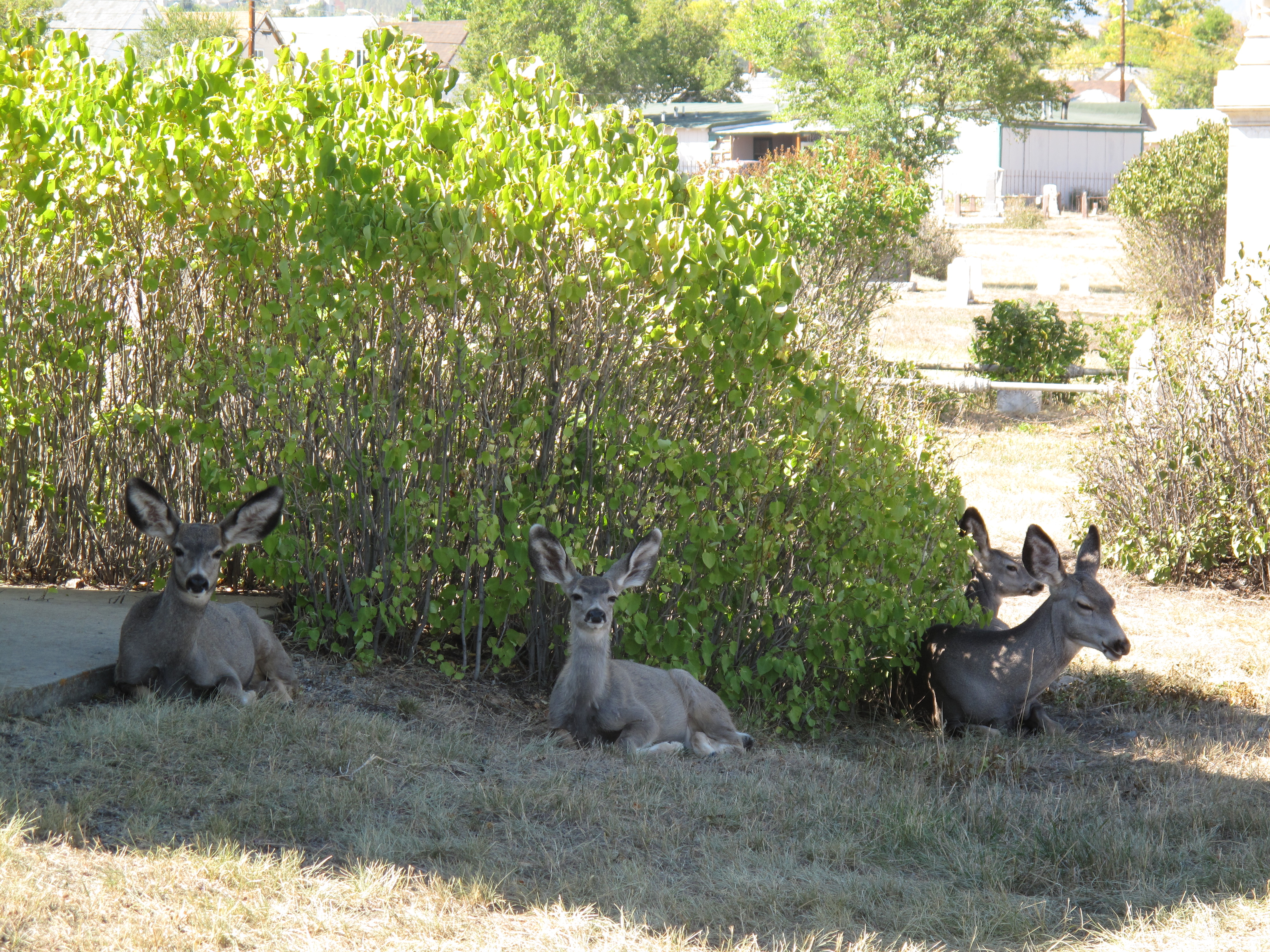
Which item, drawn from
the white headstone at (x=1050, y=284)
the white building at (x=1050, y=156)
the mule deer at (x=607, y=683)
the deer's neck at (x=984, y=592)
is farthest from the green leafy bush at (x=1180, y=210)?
the white building at (x=1050, y=156)

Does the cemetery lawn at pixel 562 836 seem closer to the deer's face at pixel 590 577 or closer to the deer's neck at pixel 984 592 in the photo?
the deer's face at pixel 590 577

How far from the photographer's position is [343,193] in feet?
20.2

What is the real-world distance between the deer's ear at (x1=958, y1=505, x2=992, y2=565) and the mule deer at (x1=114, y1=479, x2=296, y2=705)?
4097 millimetres

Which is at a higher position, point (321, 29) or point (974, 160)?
point (321, 29)

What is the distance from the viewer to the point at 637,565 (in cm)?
629

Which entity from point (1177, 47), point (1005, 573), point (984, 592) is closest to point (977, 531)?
point (1005, 573)

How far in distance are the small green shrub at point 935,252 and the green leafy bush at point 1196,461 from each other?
24.2 meters

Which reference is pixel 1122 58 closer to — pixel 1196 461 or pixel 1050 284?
pixel 1050 284

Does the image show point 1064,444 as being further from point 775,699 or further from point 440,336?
point 440,336

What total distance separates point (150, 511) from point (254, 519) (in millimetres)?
432

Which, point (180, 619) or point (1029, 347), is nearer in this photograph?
point (180, 619)

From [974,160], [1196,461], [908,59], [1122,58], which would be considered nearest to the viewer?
[1196,461]

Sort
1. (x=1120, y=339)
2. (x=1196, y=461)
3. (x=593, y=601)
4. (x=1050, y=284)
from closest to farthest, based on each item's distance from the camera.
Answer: (x=593, y=601)
(x=1196, y=461)
(x=1120, y=339)
(x=1050, y=284)

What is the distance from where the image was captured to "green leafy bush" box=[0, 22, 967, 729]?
20.7 ft
